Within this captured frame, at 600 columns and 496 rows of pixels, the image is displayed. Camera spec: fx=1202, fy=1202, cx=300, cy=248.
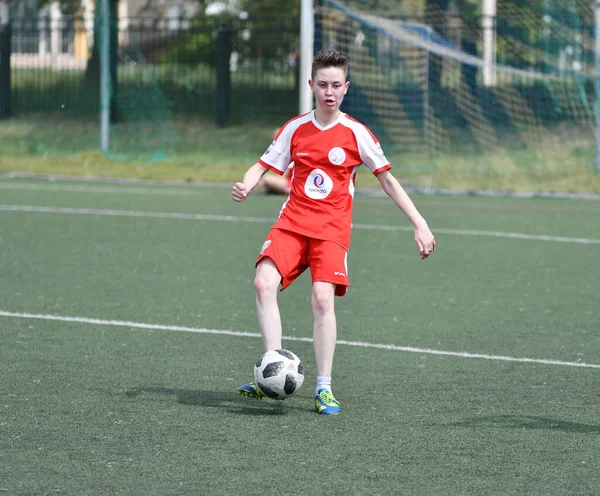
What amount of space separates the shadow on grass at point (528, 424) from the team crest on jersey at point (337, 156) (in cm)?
137

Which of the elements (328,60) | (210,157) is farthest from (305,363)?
(210,157)

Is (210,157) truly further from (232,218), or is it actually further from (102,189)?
(232,218)

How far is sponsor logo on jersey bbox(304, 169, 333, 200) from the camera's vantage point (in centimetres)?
584

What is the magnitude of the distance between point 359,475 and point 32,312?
426cm

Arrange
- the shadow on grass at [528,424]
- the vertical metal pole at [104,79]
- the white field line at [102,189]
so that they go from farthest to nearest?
the vertical metal pole at [104,79]
the white field line at [102,189]
the shadow on grass at [528,424]

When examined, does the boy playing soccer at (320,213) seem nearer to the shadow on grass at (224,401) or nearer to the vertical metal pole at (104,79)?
the shadow on grass at (224,401)

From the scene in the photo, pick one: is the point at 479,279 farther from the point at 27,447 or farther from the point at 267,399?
the point at 27,447

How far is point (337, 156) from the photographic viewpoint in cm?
581

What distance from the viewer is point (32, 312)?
8250mm

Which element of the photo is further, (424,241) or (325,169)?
(325,169)

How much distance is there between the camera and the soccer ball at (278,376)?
221 inches

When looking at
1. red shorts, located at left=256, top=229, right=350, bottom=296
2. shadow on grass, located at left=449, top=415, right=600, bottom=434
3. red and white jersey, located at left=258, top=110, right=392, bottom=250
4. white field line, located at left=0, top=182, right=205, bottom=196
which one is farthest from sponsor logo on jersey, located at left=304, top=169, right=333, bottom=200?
white field line, located at left=0, top=182, right=205, bottom=196

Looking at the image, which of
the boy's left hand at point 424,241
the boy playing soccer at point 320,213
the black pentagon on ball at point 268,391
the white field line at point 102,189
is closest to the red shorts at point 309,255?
the boy playing soccer at point 320,213

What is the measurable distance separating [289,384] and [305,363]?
1237mm
